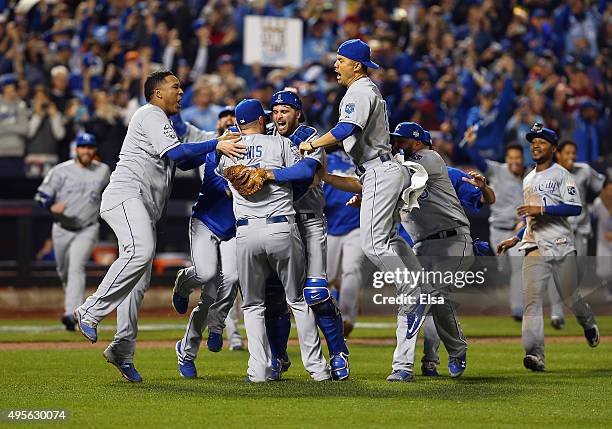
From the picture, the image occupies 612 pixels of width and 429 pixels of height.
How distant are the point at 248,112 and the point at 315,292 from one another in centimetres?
148

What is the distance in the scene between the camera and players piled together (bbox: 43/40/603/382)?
9.21 meters

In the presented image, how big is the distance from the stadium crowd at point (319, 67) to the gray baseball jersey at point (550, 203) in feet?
20.8

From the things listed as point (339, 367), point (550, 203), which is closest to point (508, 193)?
point (550, 203)

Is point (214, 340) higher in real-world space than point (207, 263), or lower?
lower

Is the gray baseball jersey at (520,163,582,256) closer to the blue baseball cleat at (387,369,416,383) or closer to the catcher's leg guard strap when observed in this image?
the blue baseball cleat at (387,369,416,383)

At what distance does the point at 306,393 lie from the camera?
8.83 meters

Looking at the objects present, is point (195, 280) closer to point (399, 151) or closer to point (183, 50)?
point (399, 151)

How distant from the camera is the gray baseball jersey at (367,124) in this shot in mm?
9234

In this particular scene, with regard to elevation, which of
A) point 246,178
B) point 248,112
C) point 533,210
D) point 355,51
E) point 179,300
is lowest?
point 179,300

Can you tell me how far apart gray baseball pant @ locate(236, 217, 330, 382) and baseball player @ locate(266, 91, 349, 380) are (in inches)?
4.0

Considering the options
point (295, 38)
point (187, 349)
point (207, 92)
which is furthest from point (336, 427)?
point (295, 38)

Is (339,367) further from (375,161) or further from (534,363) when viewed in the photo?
(534,363)

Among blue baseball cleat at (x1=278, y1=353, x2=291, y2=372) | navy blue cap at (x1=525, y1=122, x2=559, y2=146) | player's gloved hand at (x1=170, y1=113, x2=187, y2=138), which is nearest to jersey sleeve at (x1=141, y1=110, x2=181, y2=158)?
player's gloved hand at (x1=170, y1=113, x2=187, y2=138)

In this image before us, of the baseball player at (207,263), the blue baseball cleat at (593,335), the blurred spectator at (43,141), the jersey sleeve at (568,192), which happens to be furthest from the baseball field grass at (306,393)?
the blurred spectator at (43,141)
